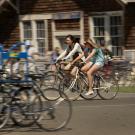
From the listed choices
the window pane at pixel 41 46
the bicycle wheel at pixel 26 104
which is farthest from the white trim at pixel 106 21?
the bicycle wheel at pixel 26 104

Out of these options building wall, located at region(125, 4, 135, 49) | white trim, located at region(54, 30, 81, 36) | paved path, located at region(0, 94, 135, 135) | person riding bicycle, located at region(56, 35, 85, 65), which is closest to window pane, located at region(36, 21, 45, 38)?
white trim, located at region(54, 30, 81, 36)

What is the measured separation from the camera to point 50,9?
26.3 m

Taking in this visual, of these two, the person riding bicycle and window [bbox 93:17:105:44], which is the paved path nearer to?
the person riding bicycle

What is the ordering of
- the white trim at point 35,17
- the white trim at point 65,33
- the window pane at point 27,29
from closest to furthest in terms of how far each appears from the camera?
the white trim at point 65,33 < the white trim at point 35,17 < the window pane at point 27,29

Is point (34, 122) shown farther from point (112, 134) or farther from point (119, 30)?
point (119, 30)

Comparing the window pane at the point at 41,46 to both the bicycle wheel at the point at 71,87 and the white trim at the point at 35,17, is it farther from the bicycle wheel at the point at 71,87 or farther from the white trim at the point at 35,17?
the bicycle wheel at the point at 71,87

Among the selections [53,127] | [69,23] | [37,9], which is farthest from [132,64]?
[53,127]

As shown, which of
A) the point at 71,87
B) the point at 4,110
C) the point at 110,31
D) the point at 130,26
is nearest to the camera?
the point at 4,110

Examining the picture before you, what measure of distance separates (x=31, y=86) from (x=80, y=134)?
117cm

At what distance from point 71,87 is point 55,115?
5.49 m

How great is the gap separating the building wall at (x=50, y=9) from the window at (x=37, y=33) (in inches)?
13.7

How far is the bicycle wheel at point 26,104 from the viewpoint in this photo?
10.2 metres

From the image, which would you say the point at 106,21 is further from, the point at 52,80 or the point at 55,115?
the point at 55,115

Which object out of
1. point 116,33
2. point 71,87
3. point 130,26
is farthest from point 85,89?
point 116,33
